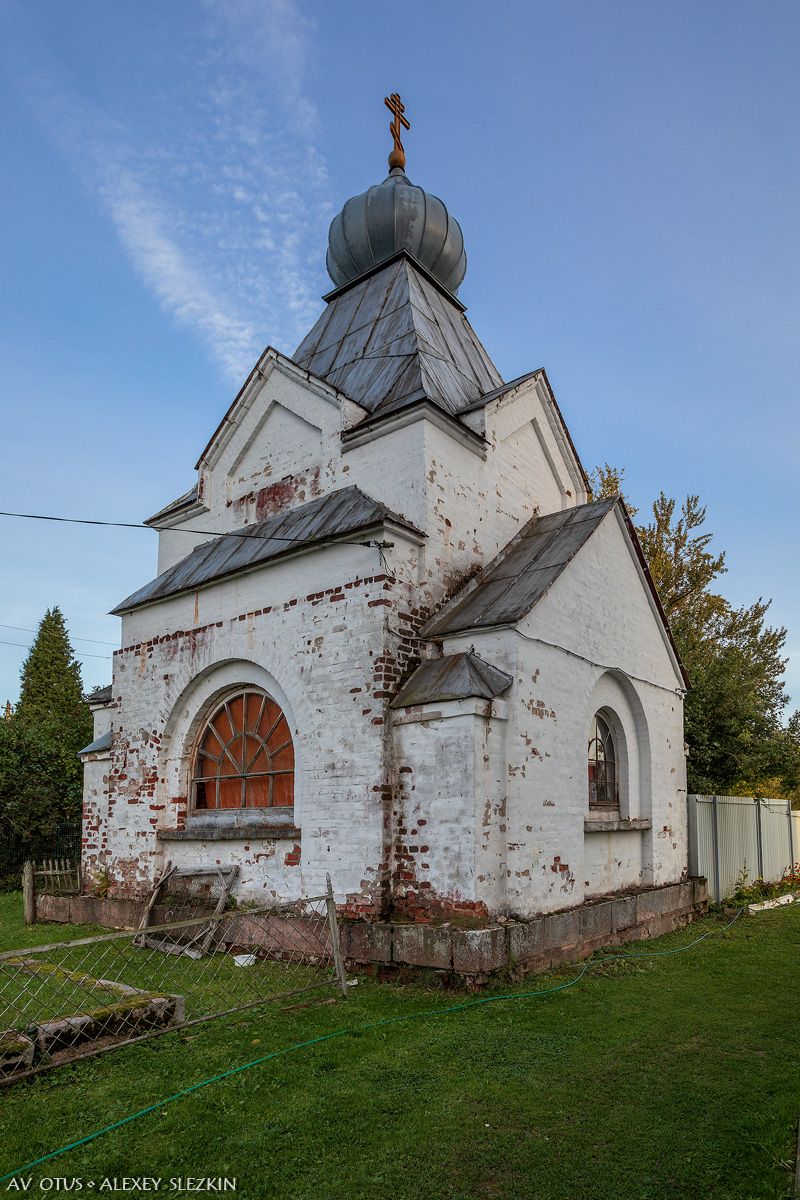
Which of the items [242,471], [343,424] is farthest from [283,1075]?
[242,471]

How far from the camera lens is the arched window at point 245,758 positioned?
10.6 metres

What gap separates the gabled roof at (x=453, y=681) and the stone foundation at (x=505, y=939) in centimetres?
226

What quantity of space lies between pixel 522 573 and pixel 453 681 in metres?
Answer: 2.38

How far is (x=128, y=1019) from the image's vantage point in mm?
6145

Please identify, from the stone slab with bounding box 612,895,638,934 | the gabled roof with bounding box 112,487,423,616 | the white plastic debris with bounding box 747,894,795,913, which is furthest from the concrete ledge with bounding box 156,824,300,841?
the white plastic debris with bounding box 747,894,795,913

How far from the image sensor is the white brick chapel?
8.72 meters

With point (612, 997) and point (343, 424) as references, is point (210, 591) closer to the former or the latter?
point (343, 424)

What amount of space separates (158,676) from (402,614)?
15.9 ft

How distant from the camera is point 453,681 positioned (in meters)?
8.59

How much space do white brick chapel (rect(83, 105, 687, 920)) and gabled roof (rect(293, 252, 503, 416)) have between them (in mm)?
68

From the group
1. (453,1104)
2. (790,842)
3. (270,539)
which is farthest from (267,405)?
(790,842)

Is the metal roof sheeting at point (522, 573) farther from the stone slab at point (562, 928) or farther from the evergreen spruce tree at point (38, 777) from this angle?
the evergreen spruce tree at point (38, 777)

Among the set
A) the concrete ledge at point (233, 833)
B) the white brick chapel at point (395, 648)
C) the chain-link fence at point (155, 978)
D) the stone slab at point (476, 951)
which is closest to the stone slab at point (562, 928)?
the white brick chapel at point (395, 648)

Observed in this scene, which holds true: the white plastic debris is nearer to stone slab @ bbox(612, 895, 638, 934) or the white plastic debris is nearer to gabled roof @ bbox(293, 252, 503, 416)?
stone slab @ bbox(612, 895, 638, 934)
